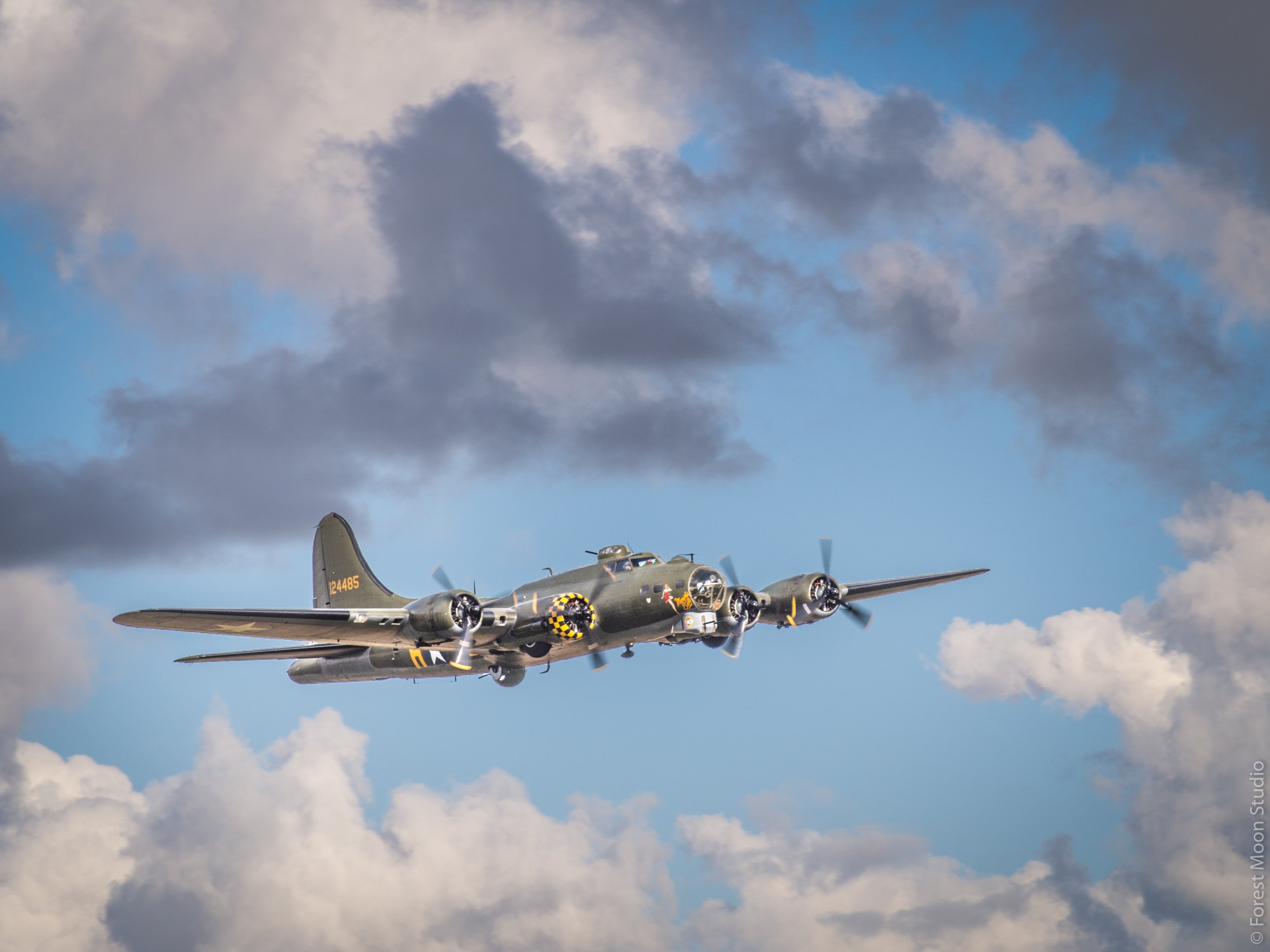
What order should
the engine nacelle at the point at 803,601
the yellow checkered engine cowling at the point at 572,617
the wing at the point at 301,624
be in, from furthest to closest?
the engine nacelle at the point at 803,601
the yellow checkered engine cowling at the point at 572,617
the wing at the point at 301,624

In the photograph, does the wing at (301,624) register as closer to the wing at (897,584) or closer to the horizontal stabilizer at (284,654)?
the horizontal stabilizer at (284,654)

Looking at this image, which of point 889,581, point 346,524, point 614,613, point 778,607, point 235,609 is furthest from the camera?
point 346,524

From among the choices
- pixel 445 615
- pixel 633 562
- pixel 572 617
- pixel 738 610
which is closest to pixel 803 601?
pixel 738 610

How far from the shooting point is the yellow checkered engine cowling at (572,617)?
56.3 m

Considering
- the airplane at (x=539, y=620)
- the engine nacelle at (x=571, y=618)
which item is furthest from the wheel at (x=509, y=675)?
the engine nacelle at (x=571, y=618)

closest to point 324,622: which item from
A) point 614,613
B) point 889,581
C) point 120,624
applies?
point 120,624

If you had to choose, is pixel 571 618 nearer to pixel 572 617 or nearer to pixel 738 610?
pixel 572 617

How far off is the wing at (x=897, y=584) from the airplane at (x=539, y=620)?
2045 millimetres

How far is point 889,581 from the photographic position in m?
66.4

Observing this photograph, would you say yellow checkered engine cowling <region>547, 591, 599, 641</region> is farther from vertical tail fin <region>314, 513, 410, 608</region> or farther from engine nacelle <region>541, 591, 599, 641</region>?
vertical tail fin <region>314, 513, 410, 608</region>

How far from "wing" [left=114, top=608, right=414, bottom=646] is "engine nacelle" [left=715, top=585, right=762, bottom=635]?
14.1m

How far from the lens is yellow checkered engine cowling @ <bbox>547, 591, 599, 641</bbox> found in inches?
2216

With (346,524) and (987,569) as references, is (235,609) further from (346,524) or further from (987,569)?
(987,569)

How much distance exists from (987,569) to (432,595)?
3234 cm
